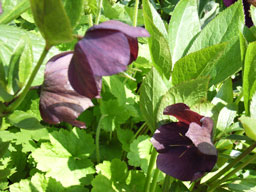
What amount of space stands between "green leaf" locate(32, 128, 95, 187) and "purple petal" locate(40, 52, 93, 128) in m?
0.44

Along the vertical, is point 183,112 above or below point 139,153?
above

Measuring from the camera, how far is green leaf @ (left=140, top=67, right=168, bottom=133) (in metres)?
0.52

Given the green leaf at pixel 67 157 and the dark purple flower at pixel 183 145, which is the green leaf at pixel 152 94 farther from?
the green leaf at pixel 67 157

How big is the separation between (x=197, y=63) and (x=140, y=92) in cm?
10

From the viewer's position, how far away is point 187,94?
0.51m

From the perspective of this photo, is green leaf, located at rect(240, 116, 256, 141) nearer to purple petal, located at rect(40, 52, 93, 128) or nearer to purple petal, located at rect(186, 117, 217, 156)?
purple petal, located at rect(186, 117, 217, 156)

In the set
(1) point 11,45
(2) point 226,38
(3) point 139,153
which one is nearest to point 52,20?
(1) point 11,45

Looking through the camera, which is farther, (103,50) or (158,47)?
(158,47)

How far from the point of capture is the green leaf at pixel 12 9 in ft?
1.69

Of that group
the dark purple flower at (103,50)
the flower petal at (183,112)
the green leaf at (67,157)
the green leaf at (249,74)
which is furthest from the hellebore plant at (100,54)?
the green leaf at (67,157)

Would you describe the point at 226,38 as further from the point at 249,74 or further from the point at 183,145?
the point at 183,145

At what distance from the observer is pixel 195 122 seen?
19.3 inches

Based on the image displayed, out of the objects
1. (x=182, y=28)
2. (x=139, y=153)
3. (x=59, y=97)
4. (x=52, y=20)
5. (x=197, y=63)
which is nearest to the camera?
(x=52, y=20)

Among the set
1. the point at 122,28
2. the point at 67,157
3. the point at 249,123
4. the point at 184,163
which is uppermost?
the point at 122,28
